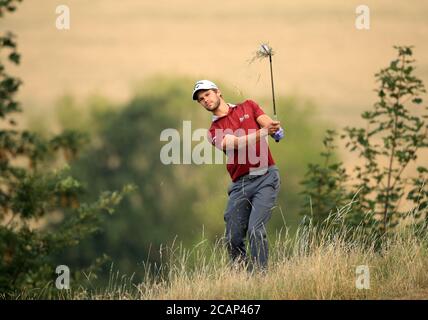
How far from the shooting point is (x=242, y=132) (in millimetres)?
7805

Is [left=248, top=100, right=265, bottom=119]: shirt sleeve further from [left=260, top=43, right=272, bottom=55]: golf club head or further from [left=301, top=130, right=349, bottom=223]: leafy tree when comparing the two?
[left=301, top=130, right=349, bottom=223]: leafy tree

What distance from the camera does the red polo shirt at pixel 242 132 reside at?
7.85m

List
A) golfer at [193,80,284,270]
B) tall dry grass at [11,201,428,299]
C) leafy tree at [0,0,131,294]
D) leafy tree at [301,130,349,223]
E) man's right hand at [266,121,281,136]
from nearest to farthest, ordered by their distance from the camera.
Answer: tall dry grass at [11,201,428,299] < man's right hand at [266,121,281,136] < golfer at [193,80,284,270] < leafy tree at [301,130,349,223] < leafy tree at [0,0,131,294]

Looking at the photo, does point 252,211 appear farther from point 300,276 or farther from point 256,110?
point 256,110

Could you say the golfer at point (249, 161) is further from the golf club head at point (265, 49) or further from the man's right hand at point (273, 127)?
the golf club head at point (265, 49)

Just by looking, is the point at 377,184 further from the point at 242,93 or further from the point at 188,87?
the point at 188,87

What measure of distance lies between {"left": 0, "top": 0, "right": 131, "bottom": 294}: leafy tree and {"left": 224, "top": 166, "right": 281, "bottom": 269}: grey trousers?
7.70 meters

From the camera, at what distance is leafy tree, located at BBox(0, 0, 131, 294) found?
51.2 feet

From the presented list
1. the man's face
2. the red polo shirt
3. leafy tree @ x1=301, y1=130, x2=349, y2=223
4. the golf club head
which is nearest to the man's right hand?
the red polo shirt

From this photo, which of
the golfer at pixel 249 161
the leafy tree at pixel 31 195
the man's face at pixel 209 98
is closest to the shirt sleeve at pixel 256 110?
the golfer at pixel 249 161

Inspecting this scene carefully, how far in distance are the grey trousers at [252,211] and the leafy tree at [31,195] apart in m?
7.70

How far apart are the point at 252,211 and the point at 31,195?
9002 millimetres

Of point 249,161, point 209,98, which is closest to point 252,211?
point 249,161
